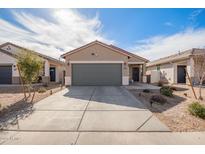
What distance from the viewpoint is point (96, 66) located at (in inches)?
669

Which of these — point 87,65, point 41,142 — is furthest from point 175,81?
point 41,142

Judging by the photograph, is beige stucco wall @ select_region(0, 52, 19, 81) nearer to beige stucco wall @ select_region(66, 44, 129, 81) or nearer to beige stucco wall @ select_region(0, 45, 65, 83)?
beige stucco wall @ select_region(0, 45, 65, 83)

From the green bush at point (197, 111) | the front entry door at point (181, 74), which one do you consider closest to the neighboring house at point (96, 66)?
the front entry door at point (181, 74)

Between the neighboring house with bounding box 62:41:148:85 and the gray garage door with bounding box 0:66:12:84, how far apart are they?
7681 mm

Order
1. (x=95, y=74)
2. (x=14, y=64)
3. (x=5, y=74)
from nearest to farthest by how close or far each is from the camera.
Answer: (x=95, y=74), (x=14, y=64), (x=5, y=74)

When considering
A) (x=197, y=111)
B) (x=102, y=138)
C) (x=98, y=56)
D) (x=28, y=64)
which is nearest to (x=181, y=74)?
(x=98, y=56)

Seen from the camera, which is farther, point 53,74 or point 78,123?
point 53,74

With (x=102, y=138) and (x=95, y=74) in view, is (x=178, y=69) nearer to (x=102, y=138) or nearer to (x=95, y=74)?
(x=95, y=74)

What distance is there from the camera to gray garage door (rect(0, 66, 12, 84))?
63.8ft

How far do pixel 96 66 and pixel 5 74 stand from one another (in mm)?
11440

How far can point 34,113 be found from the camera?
7.00 meters

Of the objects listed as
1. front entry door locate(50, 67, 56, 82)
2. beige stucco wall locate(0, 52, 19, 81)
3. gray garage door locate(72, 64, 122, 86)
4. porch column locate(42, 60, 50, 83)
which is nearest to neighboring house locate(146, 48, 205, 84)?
gray garage door locate(72, 64, 122, 86)

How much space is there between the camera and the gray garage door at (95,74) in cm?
1694
